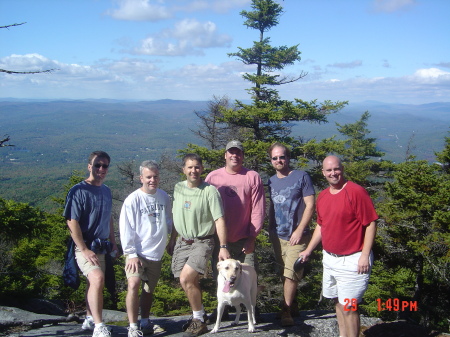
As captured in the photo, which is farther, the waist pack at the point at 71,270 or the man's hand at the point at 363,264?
the waist pack at the point at 71,270

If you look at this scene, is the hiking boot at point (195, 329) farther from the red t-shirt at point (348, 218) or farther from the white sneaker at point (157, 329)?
the red t-shirt at point (348, 218)

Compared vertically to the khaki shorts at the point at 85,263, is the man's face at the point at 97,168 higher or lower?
higher

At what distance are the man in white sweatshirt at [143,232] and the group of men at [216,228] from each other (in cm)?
1

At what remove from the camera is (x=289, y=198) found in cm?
454

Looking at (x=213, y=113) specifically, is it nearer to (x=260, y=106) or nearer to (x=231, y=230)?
(x=260, y=106)

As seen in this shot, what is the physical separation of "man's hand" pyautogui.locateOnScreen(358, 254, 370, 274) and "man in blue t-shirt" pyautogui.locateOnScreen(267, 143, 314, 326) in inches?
35.8

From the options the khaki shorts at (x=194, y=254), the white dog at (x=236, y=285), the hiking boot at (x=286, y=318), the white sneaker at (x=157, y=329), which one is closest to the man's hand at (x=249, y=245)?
the white dog at (x=236, y=285)

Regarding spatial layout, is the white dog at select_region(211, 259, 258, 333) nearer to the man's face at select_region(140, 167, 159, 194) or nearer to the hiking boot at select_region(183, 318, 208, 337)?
the hiking boot at select_region(183, 318, 208, 337)

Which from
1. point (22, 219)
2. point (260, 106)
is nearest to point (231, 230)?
point (22, 219)

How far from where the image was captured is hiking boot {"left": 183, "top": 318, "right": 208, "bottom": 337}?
14.0 ft

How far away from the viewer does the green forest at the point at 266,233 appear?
29.8 feet
